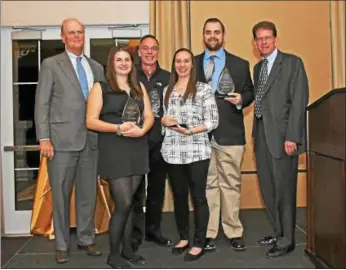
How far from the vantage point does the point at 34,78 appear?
182 inches

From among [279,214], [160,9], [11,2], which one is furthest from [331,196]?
[11,2]

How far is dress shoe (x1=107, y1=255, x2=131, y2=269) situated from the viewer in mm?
2984

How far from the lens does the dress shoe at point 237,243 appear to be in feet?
11.1

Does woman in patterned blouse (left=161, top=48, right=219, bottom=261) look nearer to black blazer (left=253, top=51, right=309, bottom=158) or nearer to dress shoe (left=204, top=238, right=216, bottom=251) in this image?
dress shoe (left=204, top=238, right=216, bottom=251)

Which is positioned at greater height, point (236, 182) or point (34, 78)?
point (34, 78)

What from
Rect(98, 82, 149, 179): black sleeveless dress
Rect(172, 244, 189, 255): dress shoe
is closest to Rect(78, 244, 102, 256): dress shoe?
Rect(172, 244, 189, 255): dress shoe

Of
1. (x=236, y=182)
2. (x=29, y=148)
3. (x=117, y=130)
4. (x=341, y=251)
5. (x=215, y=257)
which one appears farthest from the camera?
(x=29, y=148)

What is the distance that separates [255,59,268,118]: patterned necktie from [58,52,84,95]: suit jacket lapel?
1.28m

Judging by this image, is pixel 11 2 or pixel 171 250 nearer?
pixel 171 250

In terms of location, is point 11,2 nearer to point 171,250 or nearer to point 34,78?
point 34,78

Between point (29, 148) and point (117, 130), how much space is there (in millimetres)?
2010

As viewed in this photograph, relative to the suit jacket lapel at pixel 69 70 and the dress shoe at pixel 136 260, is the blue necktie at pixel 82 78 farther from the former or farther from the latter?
the dress shoe at pixel 136 260

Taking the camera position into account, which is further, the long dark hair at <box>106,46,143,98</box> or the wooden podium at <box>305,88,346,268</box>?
the long dark hair at <box>106,46,143,98</box>

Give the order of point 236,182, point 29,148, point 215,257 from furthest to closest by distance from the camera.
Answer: point 29,148
point 236,182
point 215,257
